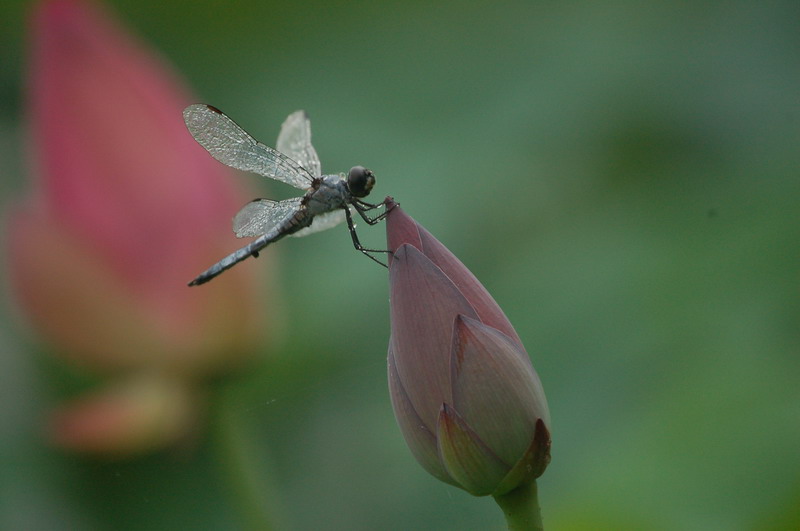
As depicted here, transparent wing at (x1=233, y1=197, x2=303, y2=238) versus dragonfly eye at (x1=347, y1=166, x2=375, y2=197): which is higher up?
dragonfly eye at (x1=347, y1=166, x2=375, y2=197)

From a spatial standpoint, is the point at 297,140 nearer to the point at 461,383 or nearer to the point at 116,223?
the point at 116,223

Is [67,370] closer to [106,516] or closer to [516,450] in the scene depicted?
[106,516]

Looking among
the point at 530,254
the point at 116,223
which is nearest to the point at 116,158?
the point at 116,223

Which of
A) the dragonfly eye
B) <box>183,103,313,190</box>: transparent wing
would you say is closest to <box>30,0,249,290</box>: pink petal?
<box>183,103,313,190</box>: transparent wing

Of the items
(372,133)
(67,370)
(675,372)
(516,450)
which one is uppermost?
(372,133)

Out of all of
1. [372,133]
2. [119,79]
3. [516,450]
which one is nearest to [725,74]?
[372,133]

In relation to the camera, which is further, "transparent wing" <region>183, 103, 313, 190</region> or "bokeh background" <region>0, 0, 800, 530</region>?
"bokeh background" <region>0, 0, 800, 530</region>

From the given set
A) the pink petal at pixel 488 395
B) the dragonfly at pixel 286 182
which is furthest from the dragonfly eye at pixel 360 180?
the pink petal at pixel 488 395

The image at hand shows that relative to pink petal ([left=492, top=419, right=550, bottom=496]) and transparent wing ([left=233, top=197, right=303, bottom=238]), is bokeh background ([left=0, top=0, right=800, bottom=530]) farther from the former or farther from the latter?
pink petal ([left=492, top=419, right=550, bottom=496])
